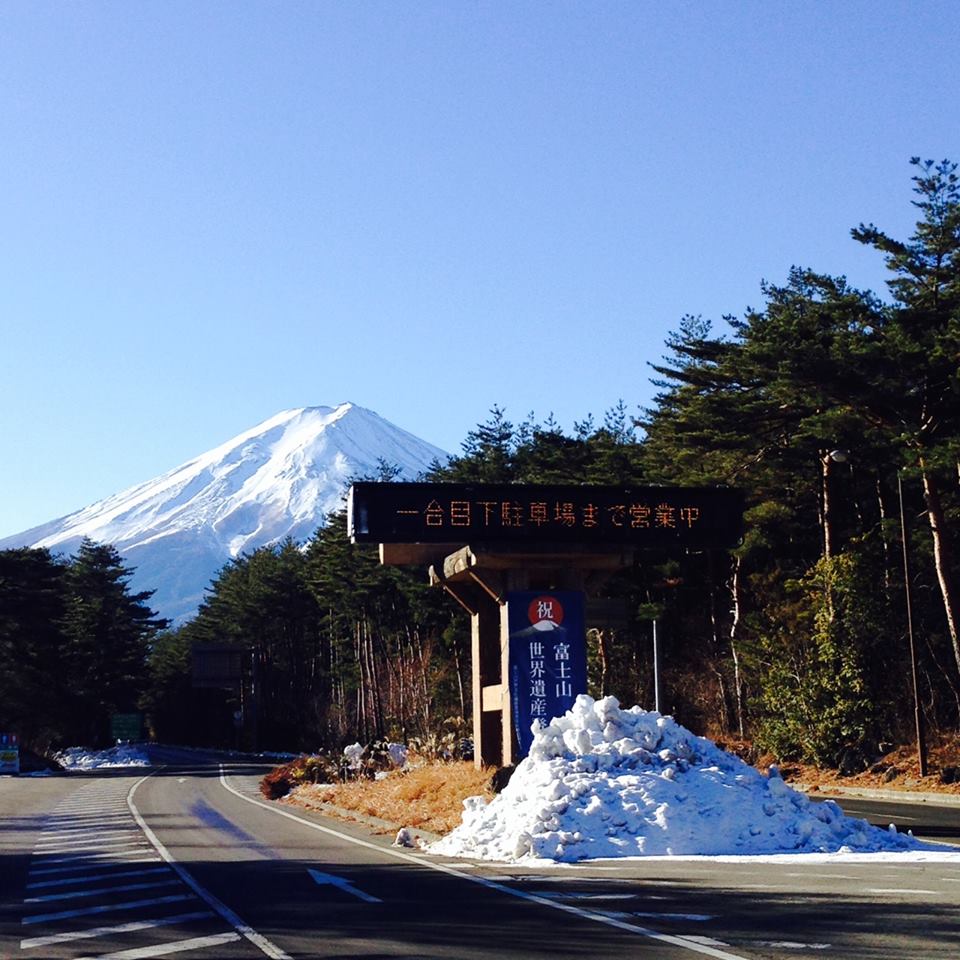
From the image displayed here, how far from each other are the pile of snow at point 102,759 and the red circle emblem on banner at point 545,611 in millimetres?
57746

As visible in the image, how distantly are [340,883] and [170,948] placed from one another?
14.6 feet

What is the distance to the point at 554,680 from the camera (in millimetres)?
21984

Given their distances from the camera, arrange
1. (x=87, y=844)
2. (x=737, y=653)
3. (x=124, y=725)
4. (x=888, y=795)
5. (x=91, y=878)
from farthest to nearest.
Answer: (x=124, y=725)
(x=737, y=653)
(x=888, y=795)
(x=87, y=844)
(x=91, y=878)

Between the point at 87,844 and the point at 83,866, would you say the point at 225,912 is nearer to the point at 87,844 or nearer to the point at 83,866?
the point at 83,866

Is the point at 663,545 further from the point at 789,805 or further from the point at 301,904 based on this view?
the point at 301,904

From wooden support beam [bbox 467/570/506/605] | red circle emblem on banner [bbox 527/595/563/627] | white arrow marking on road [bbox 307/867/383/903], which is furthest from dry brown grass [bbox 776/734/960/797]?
white arrow marking on road [bbox 307/867/383/903]

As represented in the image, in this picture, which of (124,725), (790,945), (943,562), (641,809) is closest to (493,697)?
(641,809)

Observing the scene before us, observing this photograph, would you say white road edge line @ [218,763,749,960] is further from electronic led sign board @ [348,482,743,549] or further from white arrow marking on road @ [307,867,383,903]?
electronic led sign board @ [348,482,743,549]

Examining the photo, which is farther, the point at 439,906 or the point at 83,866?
the point at 83,866

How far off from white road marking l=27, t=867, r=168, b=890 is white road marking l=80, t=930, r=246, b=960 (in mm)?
5186

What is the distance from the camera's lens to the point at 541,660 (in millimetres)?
21953

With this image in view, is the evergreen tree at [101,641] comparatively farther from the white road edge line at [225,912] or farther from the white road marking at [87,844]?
the white road edge line at [225,912]

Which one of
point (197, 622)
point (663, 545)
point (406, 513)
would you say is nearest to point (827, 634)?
point (663, 545)

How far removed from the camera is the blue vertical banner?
2186cm
